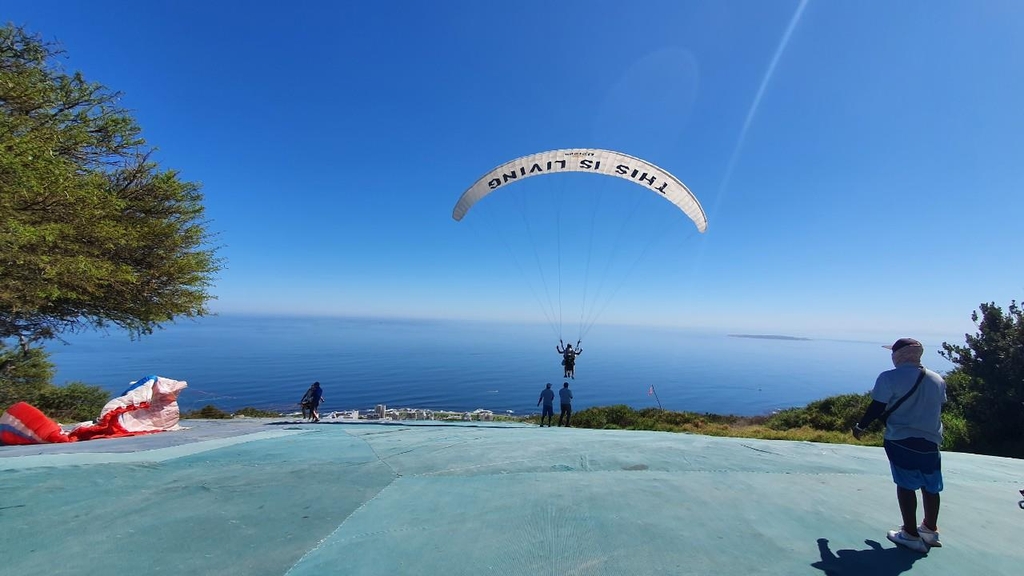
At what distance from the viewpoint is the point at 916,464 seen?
306cm

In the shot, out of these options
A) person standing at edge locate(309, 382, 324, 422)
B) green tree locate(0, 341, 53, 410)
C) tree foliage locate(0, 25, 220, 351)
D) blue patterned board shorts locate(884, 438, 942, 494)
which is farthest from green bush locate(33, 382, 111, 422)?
blue patterned board shorts locate(884, 438, 942, 494)

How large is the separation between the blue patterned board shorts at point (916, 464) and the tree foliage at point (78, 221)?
11.9 metres

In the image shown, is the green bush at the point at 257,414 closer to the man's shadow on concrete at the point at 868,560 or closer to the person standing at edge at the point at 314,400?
the person standing at edge at the point at 314,400

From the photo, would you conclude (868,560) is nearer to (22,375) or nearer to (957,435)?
(957,435)

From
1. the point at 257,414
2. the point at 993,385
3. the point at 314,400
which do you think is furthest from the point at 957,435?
the point at 257,414

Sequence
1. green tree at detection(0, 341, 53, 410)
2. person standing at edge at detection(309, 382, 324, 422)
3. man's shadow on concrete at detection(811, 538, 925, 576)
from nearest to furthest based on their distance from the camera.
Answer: man's shadow on concrete at detection(811, 538, 925, 576) → person standing at edge at detection(309, 382, 324, 422) → green tree at detection(0, 341, 53, 410)

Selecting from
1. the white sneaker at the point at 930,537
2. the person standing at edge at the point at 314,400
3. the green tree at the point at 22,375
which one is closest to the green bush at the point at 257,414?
the green tree at the point at 22,375

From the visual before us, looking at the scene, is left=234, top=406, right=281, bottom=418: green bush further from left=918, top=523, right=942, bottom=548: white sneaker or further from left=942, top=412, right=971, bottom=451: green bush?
left=942, top=412, right=971, bottom=451: green bush

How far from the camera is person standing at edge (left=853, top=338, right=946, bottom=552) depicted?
295cm

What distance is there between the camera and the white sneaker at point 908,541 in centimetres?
285

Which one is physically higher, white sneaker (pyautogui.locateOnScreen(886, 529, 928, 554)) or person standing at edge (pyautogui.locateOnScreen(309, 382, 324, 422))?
white sneaker (pyautogui.locateOnScreen(886, 529, 928, 554))

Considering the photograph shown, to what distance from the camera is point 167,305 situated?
12.5 metres

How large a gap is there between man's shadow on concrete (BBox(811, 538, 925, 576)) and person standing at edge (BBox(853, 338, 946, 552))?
14 cm

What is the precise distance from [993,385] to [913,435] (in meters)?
17.0
